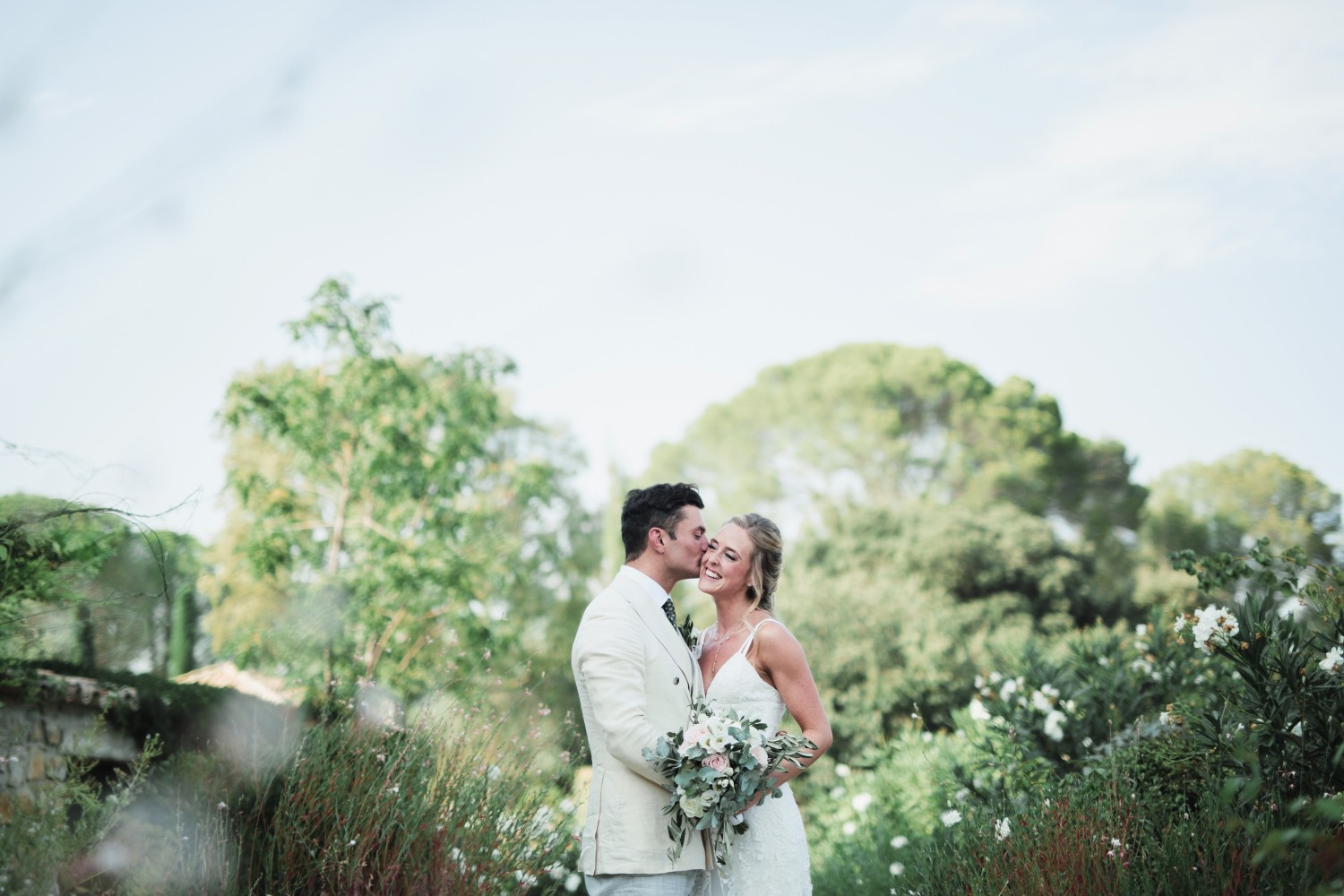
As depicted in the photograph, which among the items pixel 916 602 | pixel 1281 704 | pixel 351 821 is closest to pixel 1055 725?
pixel 1281 704

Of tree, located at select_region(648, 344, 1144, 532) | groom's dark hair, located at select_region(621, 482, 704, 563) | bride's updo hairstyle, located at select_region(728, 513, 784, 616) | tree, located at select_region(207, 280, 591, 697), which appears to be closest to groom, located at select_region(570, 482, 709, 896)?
groom's dark hair, located at select_region(621, 482, 704, 563)

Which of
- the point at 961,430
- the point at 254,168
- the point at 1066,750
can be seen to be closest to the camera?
the point at 1066,750

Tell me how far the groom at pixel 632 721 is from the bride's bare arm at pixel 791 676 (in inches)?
16.2

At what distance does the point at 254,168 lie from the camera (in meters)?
7.59

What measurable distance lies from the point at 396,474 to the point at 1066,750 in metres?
7.69

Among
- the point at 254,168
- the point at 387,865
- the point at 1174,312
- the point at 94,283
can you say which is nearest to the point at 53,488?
the point at 94,283

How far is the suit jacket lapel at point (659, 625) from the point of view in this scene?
338cm

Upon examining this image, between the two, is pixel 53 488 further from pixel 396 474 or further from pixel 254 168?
pixel 396 474

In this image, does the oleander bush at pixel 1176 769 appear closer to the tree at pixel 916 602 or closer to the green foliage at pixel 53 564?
the green foliage at pixel 53 564

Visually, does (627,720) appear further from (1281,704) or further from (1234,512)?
(1234,512)

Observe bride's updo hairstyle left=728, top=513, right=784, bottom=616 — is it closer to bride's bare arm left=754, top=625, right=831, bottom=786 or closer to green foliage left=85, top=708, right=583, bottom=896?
bride's bare arm left=754, top=625, right=831, bottom=786

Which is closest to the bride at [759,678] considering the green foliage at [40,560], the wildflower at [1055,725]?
the wildflower at [1055,725]

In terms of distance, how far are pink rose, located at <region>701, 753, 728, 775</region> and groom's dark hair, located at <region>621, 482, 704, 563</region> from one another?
817 mm

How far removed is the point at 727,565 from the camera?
412cm
